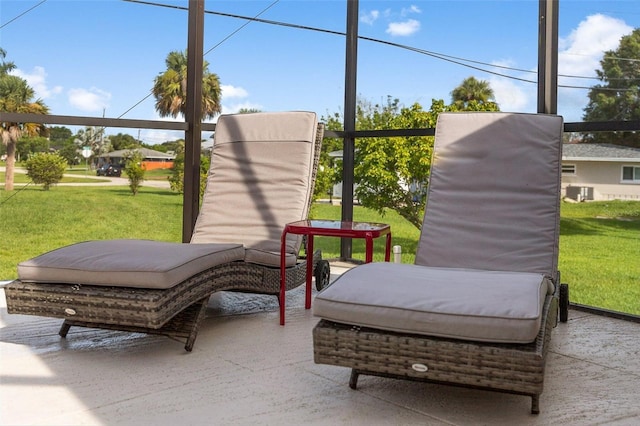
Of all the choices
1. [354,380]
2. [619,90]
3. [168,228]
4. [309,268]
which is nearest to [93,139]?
[168,228]

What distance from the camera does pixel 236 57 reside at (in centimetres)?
1148

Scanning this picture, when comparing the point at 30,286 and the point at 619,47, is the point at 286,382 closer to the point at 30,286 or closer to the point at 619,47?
the point at 30,286

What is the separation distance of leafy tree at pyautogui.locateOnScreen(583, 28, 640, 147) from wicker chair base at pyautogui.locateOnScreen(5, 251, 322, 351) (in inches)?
155

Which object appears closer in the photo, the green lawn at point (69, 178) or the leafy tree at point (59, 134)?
the leafy tree at point (59, 134)

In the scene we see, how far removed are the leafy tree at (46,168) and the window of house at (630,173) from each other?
23.0 feet

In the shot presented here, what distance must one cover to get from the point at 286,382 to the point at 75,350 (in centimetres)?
108

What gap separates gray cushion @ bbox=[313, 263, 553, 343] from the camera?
2.19 metres

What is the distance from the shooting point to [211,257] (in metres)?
3.29

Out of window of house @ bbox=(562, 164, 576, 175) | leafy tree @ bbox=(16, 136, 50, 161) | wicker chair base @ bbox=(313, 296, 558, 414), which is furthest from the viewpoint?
leafy tree @ bbox=(16, 136, 50, 161)

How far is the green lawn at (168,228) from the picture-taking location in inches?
308

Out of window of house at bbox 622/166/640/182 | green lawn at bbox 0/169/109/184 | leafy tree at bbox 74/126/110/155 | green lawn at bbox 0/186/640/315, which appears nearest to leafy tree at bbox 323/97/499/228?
green lawn at bbox 0/186/640/315

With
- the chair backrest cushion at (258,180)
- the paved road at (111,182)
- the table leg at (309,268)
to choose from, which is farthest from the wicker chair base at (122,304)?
the paved road at (111,182)

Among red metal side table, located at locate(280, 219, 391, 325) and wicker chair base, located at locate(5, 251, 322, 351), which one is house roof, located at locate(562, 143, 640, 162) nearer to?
red metal side table, located at locate(280, 219, 391, 325)

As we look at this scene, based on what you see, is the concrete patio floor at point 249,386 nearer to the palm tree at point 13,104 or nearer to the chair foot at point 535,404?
the chair foot at point 535,404
